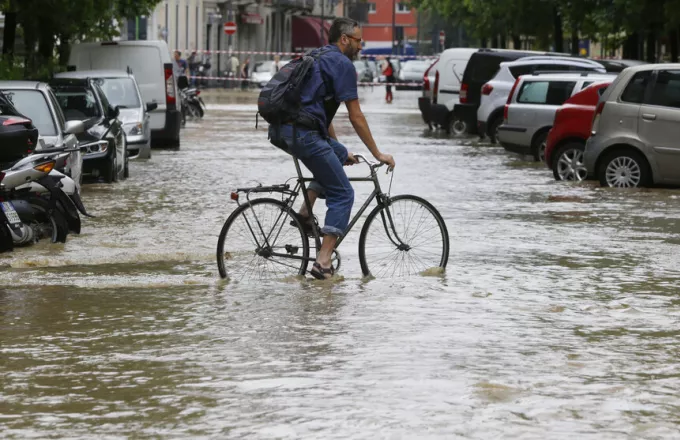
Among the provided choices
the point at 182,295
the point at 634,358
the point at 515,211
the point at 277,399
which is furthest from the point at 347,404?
the point at 515,211

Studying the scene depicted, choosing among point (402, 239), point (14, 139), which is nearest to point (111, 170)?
point (14, 139)

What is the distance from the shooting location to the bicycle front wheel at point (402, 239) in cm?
1126

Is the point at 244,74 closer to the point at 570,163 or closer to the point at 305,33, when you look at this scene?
the point at 305,33

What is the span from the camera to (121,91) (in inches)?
986

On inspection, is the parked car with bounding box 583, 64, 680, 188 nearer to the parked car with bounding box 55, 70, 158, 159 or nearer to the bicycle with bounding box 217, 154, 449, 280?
the parked car with bounding box 55, 70, 158, 159

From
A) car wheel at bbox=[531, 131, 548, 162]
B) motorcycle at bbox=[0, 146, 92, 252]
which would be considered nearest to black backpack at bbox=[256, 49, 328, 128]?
motorcycle at bbox=[0, 146, 92, 252]

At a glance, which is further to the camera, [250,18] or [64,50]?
[250,18]

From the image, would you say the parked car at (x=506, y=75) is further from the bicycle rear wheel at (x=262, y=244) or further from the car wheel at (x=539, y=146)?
the bicycle rear wheel at (x=262, y=244)

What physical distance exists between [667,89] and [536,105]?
6215mm

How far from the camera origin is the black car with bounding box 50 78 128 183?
67.6 feet

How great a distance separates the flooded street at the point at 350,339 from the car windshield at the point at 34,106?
2080 mm

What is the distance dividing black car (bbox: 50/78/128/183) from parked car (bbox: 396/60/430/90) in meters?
55.7

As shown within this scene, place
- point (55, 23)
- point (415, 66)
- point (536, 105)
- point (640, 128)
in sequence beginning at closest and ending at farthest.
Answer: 1. point (640, 128)
2. point (536, 105)
3. point (55, 23)
4. point (415, 66)

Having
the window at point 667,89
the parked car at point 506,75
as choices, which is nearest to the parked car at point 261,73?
the parked car at point 506,75
